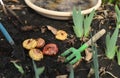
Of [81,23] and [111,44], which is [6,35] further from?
[111,44]

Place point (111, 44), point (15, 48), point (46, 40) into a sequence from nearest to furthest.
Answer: point (111, 44), point (15, 48), point (46, 40)

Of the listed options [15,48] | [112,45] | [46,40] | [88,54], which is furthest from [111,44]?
[15,48]

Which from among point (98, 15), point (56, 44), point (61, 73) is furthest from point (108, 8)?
point (61, 73)

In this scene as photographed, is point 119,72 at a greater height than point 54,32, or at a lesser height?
lesser

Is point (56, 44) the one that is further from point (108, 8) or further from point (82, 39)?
point (108, 8)

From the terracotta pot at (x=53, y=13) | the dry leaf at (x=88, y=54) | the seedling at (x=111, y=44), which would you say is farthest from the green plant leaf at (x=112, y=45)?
the terracotta pot at (x=53, y=13)

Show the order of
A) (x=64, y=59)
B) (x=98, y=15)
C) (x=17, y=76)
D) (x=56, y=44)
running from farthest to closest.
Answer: (x=98, y=15) → (x=56, y=44) → (x=64, y=59) → (x=17, y=76)

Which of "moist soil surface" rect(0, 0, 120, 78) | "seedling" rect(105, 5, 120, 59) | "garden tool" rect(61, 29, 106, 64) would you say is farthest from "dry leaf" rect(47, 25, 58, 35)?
"seedling" rect(105, 5, 120, 59)
